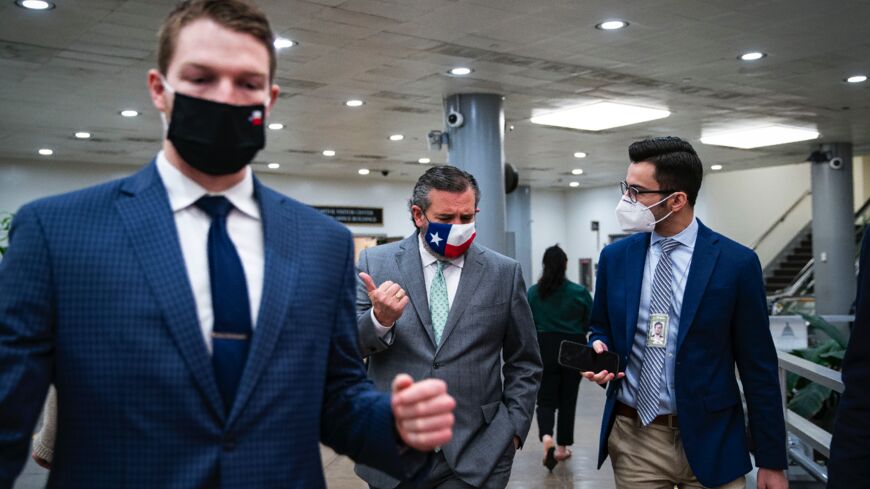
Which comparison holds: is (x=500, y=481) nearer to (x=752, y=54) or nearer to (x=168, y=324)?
(x=168, y=324)

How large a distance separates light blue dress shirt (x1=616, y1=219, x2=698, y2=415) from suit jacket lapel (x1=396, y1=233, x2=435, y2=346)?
31.2 inches

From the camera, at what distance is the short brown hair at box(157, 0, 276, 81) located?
1.64 meters

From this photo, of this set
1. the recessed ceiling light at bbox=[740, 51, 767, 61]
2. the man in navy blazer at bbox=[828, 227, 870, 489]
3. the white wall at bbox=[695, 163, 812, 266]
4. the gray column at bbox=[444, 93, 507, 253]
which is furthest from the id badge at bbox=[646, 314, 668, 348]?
the white wall at bbox=[695, 163, 812, 266]

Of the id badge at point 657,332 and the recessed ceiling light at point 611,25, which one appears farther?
the recessed ceiling light at point 611,25

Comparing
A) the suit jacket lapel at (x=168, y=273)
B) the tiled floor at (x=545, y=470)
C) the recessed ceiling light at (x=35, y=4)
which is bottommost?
the tiled floor at (x=545, y=470)

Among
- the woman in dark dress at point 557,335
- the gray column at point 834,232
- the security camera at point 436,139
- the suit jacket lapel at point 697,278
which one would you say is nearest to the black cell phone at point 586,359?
the suit jacket lapel at point 697,278

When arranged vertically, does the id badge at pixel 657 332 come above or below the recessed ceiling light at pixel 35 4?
below

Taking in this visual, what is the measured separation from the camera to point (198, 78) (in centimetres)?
165

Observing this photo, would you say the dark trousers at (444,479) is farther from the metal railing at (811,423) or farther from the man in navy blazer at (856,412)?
the man in navy blazer at (856,412)

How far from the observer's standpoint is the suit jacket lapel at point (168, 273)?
1.51 metres

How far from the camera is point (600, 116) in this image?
14852mm

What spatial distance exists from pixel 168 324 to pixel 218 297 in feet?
0.35

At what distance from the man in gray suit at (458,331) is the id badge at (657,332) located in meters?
0.47

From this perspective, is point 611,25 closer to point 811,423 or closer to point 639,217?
point 811,423
